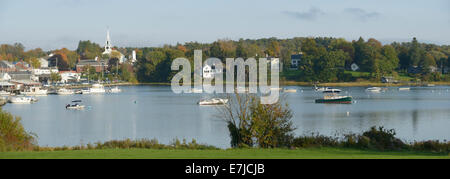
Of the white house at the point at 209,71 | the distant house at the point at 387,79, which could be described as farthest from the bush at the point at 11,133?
the distant house at the point at 387,79

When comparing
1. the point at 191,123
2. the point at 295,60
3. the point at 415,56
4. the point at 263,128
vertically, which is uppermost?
the point at 415,56

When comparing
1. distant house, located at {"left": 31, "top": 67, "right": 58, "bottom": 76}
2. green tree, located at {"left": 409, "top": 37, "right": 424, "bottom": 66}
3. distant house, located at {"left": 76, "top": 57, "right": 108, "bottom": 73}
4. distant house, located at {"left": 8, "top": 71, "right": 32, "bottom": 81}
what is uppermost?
green tree, located at {"left": 409, "top": 37, "right": 424, "bottom": 66}

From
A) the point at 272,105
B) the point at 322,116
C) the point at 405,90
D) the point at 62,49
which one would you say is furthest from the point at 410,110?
the point at 62,49

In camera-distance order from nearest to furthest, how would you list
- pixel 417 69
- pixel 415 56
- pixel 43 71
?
pixel 415 56, pixel 417 69, pixel 43 71

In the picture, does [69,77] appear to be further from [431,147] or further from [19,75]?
[431,147]

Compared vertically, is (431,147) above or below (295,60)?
below

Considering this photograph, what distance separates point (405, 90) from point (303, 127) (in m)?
68.8

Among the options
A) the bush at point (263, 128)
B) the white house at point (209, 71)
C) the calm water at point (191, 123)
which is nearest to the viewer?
the bush at point (263, 128)

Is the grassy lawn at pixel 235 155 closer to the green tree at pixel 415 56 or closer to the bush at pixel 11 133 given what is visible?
the bush at pixel 11 133

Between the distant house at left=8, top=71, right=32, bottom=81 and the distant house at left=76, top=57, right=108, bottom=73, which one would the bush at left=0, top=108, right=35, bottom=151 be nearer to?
the distant house at left=8, top=71, right=32, bottom=81

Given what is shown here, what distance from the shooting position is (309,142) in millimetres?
19547

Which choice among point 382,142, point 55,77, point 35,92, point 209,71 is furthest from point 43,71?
point 382,142

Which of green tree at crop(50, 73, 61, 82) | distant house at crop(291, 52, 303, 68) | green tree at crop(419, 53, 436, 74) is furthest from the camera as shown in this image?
distant house at crop(291, 52, 303, 68)

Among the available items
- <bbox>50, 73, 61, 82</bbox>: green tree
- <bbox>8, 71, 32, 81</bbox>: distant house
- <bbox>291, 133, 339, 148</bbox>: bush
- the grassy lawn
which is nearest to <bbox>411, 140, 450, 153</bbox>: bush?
the grassy lawn
